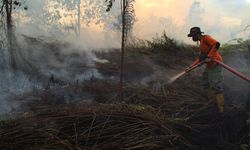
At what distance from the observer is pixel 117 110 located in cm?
739

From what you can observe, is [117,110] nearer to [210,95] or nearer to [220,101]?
[220,101]

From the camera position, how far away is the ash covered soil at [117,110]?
630 centimetres

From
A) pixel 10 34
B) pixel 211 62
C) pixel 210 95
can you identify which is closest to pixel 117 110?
pixel 211 62

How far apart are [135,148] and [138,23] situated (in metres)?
26.4

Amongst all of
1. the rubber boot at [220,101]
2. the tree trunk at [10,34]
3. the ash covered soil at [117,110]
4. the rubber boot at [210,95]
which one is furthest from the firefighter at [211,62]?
the tree trunk at [10,34]

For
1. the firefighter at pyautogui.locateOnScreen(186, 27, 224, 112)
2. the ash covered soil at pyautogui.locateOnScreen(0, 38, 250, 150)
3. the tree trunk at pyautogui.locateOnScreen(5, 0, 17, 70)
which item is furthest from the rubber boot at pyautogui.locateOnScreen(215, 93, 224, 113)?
the tree trunk at pyautogui.locateOnScreen(5, 0, 17, 70)

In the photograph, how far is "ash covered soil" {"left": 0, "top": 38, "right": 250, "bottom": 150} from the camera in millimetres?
6297

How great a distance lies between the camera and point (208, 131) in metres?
7.41

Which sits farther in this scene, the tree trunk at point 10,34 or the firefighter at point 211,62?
the tree trunk at point 10,34

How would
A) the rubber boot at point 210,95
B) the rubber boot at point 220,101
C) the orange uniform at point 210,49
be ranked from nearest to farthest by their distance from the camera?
the rubber boot at point 220,101 < the orange uniform at point 210,49 < the rubber boot at point 210,95

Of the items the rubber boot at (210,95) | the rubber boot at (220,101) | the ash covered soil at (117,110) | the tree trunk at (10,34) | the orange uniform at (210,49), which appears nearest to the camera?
the ash covered soil at (117,110)

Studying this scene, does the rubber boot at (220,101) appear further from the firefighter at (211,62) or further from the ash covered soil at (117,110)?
the ash covered soil at (117,110)

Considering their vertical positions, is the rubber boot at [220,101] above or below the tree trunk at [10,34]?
below

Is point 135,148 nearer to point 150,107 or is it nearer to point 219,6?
point 150,107
